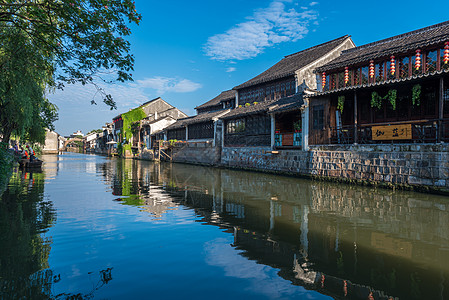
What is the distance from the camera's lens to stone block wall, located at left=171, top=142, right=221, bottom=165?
88.7 feet

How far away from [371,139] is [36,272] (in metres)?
14.5

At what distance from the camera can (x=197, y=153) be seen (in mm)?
29938

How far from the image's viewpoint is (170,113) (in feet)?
156

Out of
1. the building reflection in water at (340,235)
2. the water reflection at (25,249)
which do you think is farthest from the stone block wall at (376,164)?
the water reflection at (25,249)

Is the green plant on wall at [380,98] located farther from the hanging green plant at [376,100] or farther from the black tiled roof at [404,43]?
the black tiled roof at [404,43]

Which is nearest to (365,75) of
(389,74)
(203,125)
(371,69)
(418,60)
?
(371,69)

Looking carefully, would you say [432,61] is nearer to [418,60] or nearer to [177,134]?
[418,60]

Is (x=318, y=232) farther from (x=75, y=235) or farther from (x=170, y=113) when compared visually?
(x=170, y=113)

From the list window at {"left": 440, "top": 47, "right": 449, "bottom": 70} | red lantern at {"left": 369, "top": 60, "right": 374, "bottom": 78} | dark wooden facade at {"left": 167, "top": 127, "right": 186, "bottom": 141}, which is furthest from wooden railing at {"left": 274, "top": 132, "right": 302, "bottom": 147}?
dark wooden facade at {"left": 167, "top": 127, "right": 186, "bottom": 141}

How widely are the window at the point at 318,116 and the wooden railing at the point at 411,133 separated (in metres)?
0.77

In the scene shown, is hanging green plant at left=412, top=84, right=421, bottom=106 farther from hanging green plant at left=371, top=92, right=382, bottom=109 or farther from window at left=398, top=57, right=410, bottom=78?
hanging green plant at left=371, top=92, right=382, bottom=109

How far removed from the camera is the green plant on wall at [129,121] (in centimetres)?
4972

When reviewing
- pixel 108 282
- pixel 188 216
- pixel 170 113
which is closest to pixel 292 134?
pixel 188 216

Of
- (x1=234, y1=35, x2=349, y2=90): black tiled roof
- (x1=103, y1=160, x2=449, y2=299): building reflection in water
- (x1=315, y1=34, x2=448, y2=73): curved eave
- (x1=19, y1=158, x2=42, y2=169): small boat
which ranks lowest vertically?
(x1=103, y1=160, x2=449, y2=299): building reflection in water
